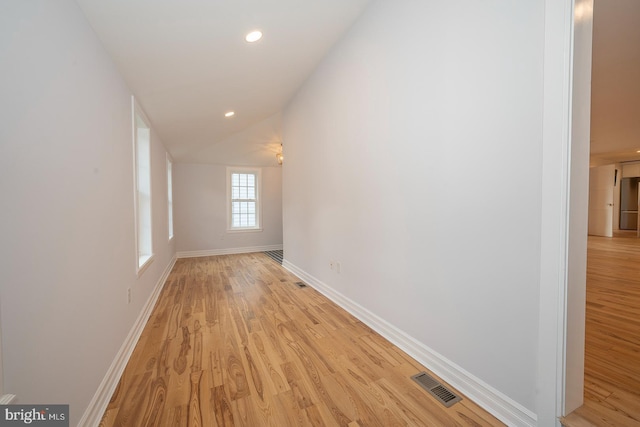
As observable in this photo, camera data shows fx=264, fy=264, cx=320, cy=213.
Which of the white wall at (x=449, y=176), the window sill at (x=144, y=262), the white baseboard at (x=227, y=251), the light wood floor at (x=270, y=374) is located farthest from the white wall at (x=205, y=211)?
the white wall at (x=449, y=176)

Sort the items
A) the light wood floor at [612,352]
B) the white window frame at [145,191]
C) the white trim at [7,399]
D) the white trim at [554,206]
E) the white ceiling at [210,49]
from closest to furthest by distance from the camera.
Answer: the white trim at [7,399], the white trim at [554,206], the light wood floor at [612,352], the white ceiling at [210,49], the white window frame at [145,191]

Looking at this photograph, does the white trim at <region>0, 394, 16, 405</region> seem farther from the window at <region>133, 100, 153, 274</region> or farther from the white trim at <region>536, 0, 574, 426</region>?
the window at <region>133, 100, 153, 274</region>

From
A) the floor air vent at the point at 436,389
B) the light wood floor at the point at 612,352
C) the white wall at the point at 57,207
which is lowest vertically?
the floor air vent at the point at 436,389

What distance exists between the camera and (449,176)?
65.8 inches

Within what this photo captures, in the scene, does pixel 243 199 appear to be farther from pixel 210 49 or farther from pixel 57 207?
pixel 57 207

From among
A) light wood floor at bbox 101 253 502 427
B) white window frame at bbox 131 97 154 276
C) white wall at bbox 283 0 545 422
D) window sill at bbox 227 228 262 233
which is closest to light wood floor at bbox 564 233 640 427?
white wall at bbox 283 0 545 422

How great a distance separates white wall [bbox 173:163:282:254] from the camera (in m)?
6.14

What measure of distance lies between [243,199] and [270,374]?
5.53m

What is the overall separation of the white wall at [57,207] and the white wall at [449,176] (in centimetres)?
198

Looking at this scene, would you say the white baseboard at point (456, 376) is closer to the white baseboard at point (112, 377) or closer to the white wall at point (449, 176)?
the white wall at point (449, 176)

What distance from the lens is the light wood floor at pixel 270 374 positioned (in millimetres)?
1399

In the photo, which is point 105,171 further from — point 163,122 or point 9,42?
point 163,122

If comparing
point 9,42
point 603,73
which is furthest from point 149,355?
point 603,73

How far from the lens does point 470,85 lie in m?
1.53
